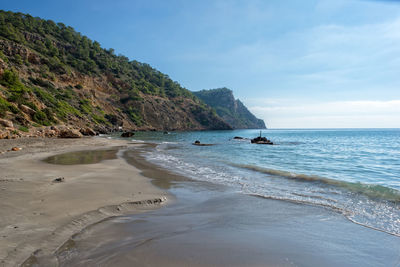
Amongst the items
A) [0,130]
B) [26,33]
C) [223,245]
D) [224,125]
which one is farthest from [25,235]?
[224,125]

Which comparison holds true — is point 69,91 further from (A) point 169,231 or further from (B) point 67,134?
(A) point 169,231

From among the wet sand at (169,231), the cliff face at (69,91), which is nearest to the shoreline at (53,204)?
the wet sand at (169,231)

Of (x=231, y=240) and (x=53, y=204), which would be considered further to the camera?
(x=53, y=204)

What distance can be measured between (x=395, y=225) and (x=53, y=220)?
7026 millimetres

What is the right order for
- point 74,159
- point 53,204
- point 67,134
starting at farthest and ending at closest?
point 67,134, point 74,159, point 53,204

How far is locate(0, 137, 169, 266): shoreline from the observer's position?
297cm

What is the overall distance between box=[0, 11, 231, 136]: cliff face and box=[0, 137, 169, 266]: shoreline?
1934 centimetres

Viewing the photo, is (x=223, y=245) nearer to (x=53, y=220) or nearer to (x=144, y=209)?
(x=144, y=209)

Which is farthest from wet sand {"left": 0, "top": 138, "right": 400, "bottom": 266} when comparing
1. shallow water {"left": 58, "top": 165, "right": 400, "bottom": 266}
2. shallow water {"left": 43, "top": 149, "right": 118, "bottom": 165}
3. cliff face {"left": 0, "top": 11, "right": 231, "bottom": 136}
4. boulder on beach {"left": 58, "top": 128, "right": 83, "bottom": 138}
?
boulder on beach {"left": 58, "top": 128, "right": 83, "bottom": 138}

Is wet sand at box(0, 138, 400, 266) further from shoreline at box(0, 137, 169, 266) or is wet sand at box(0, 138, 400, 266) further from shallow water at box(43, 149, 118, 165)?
shallow water at box(43, 149, 118, 165)

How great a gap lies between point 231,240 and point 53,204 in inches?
156

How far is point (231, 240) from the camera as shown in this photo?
355 cm

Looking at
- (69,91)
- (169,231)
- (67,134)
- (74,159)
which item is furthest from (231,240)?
(69,91)

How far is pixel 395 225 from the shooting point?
15.3 feet
